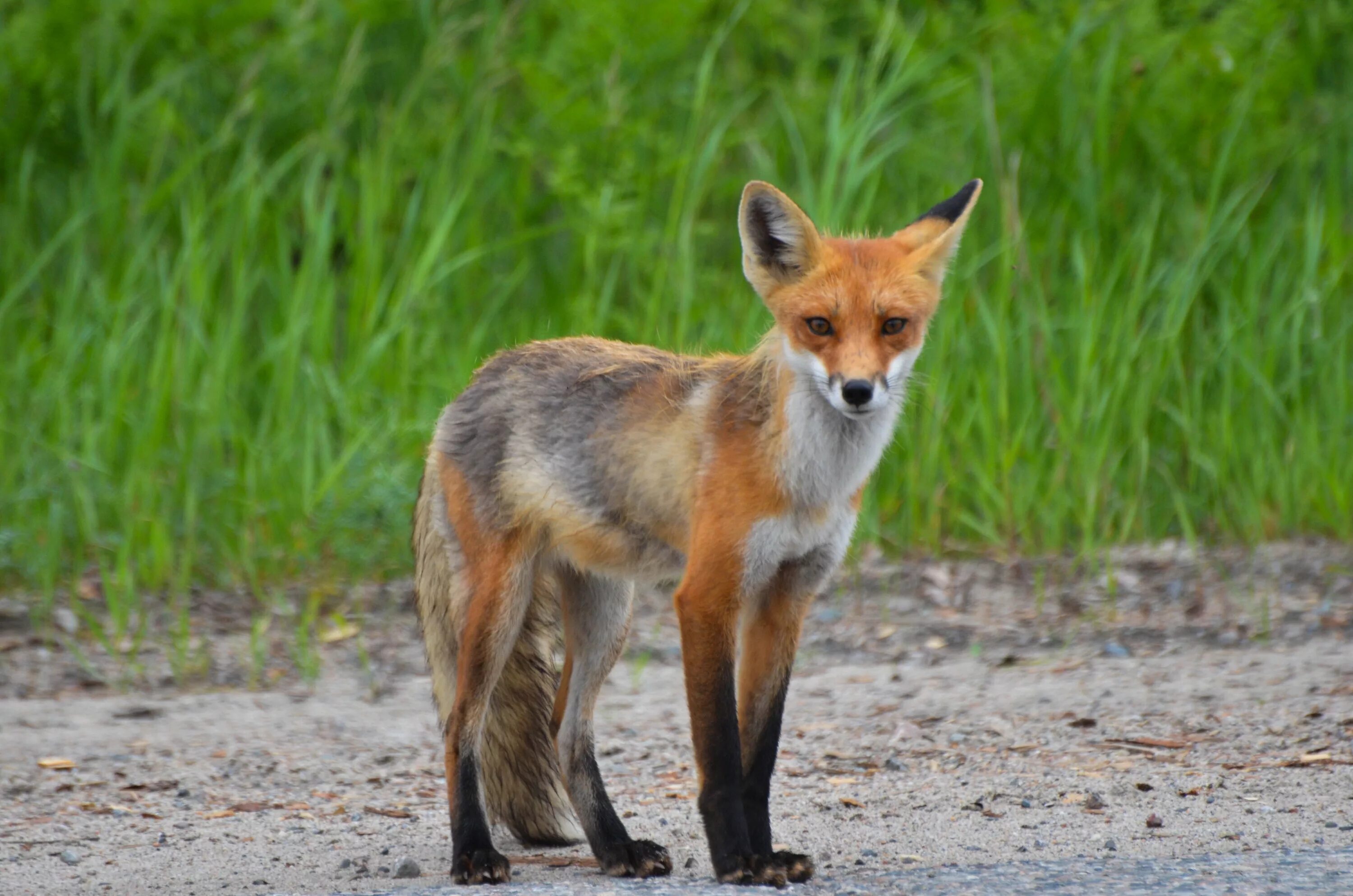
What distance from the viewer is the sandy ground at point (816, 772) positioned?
11.9 feet

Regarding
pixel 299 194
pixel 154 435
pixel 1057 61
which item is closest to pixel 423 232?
pixel 299 194

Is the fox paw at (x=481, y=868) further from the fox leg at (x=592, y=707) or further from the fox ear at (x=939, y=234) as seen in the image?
the fox ear at (x=939, y=234)

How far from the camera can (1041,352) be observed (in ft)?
22.4

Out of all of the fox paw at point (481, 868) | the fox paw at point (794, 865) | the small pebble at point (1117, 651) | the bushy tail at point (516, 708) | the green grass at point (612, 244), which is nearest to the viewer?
the fox paw at point (794, 865)

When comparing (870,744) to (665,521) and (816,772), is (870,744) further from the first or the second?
(665,521)

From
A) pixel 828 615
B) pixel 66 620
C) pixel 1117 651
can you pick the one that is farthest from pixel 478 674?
pixel 66 620

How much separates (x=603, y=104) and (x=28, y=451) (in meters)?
3.57

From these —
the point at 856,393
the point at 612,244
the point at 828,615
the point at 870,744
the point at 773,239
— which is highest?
the point at 612,244

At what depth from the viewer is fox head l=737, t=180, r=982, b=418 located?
132 inches

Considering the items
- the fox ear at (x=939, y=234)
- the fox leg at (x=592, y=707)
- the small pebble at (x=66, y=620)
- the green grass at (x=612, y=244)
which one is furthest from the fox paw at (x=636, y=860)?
the small pebble at (x=66, y=620)

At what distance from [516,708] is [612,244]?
3.89m

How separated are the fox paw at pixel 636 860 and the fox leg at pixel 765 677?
301 millimetres

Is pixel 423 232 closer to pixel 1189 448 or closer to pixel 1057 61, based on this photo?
pixel 1057 61

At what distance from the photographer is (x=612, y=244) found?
7.53 meters
